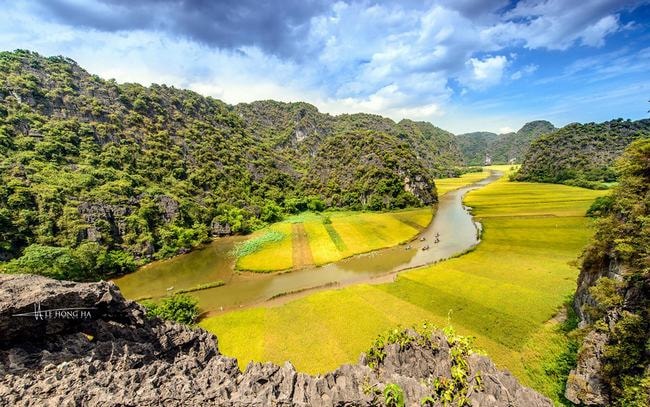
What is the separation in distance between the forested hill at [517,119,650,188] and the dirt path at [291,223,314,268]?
102 metres

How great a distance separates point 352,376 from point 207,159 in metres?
97.8

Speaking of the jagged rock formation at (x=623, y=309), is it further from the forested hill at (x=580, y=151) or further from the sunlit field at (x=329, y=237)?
the forested hill at (x=580, y=151)

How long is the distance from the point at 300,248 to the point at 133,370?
48.1 m

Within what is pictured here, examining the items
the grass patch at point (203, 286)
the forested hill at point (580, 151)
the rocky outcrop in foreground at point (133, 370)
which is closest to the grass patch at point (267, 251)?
the grass patch at point (203, 286)

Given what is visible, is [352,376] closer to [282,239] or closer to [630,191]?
[630,191]

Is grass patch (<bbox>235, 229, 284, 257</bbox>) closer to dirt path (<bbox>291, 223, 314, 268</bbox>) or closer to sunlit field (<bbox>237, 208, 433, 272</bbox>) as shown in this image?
sunlit field (<bbox>237, 208, 433, 272</bbox>)

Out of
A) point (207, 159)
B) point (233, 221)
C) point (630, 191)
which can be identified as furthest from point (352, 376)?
point (207, 159)

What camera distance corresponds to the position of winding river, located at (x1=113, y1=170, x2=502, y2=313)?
3947 cm

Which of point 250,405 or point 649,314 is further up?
point 250,405

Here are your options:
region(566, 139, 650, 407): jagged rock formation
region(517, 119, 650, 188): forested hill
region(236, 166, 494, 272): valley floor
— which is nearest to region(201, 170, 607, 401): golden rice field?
region(566, 139, 650, 407): jagged rock formation

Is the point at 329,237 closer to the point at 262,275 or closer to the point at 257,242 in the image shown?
the point at 257,242

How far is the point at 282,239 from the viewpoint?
63.9 meters

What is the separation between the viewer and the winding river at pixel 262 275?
3947 centimetres

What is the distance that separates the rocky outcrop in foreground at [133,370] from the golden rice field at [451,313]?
41.3ft
